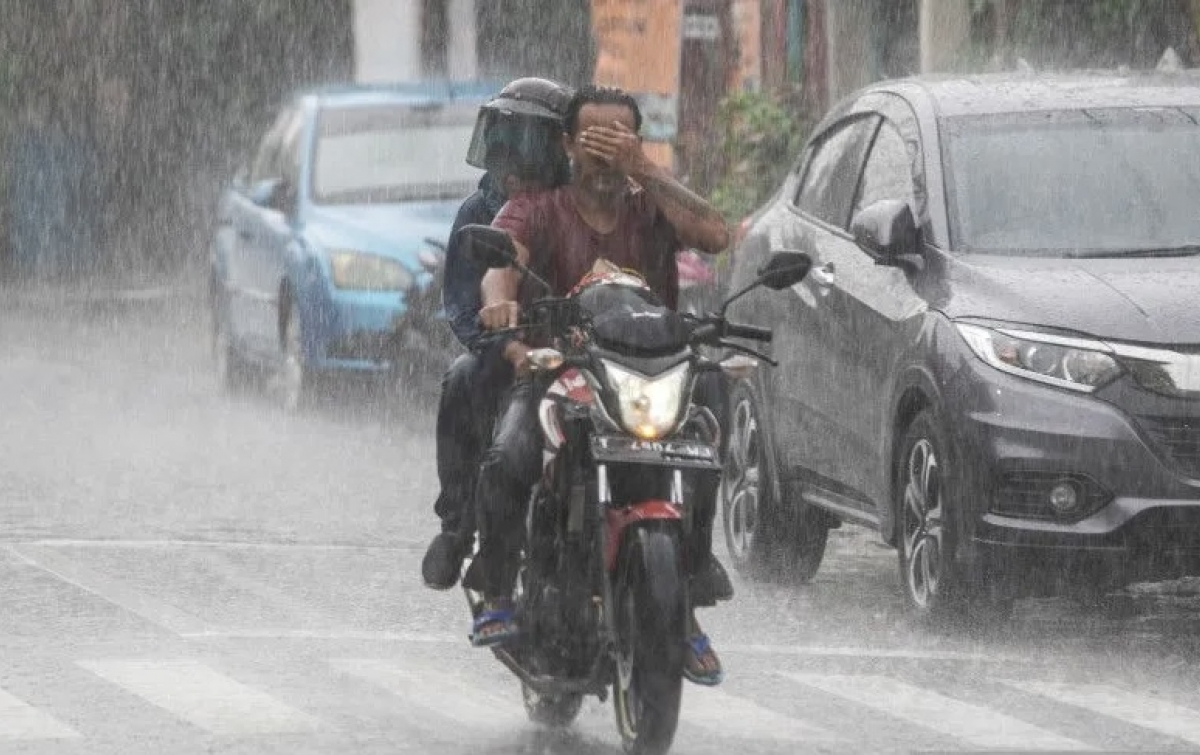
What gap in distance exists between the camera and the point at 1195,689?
9797mm

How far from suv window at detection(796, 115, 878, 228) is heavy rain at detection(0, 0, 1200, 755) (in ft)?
0.08

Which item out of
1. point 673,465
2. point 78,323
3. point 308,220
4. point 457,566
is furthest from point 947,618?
point 78,323

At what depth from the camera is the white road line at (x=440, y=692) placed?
9.23 meters

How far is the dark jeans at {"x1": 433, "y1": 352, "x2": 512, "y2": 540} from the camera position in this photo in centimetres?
931

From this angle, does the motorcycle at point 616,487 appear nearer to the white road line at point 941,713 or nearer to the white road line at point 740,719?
the white road line at point 740,719

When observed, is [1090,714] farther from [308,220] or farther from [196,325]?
[196,325]

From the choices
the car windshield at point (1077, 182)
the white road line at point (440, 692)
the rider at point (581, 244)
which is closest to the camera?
the rider at point (581, 244)

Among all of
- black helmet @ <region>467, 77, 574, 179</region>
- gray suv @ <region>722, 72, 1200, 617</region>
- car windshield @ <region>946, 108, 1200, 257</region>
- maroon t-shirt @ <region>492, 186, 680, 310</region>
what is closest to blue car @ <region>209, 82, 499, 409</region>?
gray suv @ <region>722, 72, 1200, 617</region>

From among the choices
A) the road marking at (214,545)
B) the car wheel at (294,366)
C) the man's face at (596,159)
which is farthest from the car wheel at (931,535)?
the car wheel at (294,366)

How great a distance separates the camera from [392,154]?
774 inches

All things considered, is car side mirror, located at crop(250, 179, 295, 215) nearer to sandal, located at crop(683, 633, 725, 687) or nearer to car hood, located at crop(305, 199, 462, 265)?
car hood, located at crop(305, 199, 462, 265)

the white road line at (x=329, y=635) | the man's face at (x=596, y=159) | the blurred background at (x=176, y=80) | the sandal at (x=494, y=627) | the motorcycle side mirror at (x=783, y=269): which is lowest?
the blurred background at (x=176, y=80)

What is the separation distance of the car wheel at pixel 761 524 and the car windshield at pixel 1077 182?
4.82 feet

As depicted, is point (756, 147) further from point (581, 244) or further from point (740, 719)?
point (581, 244)
